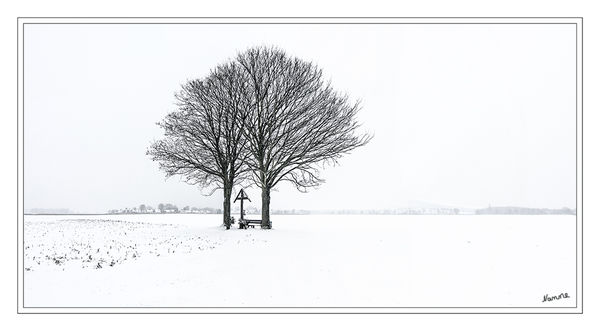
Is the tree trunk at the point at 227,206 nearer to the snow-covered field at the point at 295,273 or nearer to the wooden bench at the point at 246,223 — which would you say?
the wooden bench at the point at 246,223

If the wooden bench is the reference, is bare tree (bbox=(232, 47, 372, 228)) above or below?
above

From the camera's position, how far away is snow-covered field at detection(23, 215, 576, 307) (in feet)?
36.9

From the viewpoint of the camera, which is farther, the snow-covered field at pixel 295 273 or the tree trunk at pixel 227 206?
the tree trunk at pixel 227 206


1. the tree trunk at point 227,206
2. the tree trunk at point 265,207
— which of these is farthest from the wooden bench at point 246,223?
the tree trunk at point 227,206

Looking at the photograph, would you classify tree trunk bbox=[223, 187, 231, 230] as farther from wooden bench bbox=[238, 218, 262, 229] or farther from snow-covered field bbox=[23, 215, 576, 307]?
snow-covered field bbox=[23, 215, 576, 307]

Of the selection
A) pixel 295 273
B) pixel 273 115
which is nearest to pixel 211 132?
pixel 273 115

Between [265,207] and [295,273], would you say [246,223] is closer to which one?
[265,207]

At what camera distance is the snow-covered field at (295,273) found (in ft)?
36.9
